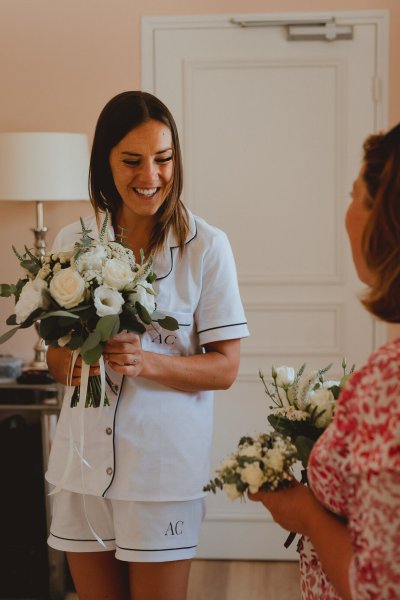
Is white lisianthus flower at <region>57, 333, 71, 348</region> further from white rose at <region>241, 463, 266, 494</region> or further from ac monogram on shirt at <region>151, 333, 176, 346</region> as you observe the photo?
white rose at <region>241, 463, 266, 494</region>

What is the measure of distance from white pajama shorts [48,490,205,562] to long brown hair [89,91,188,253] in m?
0.60

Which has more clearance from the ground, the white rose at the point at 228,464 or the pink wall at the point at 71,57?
the pink wall at the point at 71,57

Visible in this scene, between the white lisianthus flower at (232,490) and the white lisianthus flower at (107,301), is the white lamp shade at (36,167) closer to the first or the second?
the white lisianthus flower at (107,301)

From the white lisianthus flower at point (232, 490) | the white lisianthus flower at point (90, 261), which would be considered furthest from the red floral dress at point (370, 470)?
the white lisianthus flower at point (90, 261)

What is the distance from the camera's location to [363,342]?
146 inches

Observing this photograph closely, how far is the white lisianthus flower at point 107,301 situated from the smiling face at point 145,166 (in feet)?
0.99

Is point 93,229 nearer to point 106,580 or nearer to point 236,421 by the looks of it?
point 106,580

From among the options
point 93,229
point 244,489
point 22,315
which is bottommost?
point 244,489

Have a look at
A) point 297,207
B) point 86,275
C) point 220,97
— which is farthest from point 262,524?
point 86,275

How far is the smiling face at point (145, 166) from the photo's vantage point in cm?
194

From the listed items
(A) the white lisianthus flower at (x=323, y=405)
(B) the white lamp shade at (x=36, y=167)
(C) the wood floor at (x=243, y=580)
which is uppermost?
(B) the white lamp shade at (x=36, y=167)

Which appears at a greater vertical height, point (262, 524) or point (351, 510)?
point (351, 510)

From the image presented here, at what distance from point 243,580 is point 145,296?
87.0 inches

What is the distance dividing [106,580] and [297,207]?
2.15 metres
